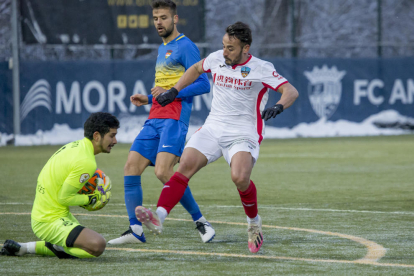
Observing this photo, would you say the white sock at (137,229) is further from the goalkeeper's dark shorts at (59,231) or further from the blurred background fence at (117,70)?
the blurred background fence at (117,70)

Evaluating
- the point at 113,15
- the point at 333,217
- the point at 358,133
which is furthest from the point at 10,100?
the point at 333,217

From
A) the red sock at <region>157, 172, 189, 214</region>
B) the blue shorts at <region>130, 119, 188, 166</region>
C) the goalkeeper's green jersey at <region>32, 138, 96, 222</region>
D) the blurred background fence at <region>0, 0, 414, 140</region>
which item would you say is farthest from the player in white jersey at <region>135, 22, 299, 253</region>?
the blurred background fence at <region>0, 0, 414, 140</region>

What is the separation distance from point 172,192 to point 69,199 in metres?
0.88

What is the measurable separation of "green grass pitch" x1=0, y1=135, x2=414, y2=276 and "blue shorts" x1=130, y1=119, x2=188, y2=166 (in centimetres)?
82

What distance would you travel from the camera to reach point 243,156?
6191 millimetres

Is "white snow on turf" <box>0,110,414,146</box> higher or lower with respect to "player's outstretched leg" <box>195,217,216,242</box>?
lower

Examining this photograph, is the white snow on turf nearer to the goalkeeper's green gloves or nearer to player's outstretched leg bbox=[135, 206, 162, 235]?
the goalkeeper's green gloves

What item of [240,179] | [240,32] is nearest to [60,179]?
[240,179]

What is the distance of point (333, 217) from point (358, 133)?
1371cm

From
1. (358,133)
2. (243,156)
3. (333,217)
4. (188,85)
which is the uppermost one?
(188,85)

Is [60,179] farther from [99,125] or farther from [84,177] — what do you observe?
[99,125]

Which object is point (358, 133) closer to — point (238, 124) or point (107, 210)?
point (107, 210)

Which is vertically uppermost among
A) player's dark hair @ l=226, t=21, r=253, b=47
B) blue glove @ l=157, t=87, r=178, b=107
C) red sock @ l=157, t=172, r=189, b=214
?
player's dark hair @ l=226, t=21, r=253, b=47

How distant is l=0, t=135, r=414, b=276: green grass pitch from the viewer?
17.9 ft
